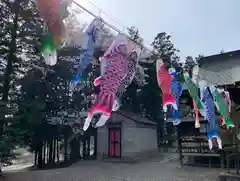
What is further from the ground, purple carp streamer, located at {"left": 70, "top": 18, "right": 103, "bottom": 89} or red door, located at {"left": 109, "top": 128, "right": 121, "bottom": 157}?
purple carp streamer, located at {"left": 70, "top": 18, "right": 103, "bottom": 89}

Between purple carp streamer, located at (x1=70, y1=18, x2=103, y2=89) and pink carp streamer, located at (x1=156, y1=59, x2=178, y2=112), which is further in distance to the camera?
pink carp streamer, located at (x1=156, y1=59, x2=178, y2=112)

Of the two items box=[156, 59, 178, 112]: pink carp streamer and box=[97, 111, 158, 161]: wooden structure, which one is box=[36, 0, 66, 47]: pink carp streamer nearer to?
box=[156, 59, 178, 112]: pink carp streamer

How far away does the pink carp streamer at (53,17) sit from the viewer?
14.1 ft

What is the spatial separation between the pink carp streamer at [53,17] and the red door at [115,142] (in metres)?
11.2

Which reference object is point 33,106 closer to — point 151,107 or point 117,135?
point 117,135

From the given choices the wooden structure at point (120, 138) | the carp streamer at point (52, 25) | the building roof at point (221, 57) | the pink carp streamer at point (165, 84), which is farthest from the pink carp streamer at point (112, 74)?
the building roof at point (221, 57)

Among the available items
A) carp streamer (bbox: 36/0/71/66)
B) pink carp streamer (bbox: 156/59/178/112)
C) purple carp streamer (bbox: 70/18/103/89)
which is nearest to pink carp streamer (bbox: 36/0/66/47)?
carp streamer (bbox: 36/0/71/66)

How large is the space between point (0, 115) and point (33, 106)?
2.59 meters

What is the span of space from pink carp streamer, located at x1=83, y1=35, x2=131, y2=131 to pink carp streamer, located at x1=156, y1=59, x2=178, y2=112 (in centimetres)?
131

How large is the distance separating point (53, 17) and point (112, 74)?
1.57 metres

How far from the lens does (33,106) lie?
38.1 feet

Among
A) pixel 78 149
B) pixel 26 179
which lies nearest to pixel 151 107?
pixel 78 149

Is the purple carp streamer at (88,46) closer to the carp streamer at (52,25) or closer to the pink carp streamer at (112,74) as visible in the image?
the pink carp streamer at (112,74)

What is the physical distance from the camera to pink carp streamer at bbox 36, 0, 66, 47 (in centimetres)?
430
